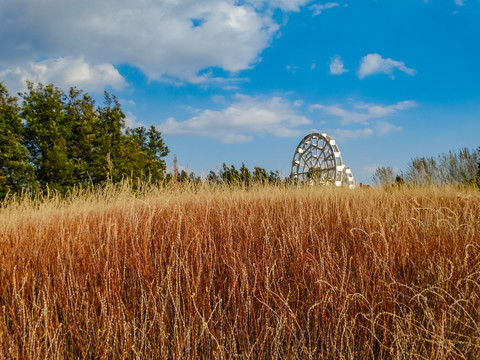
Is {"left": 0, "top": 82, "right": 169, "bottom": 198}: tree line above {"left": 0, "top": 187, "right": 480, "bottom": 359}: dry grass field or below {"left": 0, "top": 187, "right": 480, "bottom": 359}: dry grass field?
above

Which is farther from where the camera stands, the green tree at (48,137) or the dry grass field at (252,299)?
the green tree at (48,137)

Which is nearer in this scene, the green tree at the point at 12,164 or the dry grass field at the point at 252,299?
the dry grass field at the point at 252,299

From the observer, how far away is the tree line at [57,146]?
1249cm

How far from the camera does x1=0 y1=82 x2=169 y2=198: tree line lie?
41.0ft

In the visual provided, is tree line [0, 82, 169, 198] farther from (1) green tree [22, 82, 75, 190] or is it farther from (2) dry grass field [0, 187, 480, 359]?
(2) dry grass field [0, 187, 480, 359]

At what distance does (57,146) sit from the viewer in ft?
43.7

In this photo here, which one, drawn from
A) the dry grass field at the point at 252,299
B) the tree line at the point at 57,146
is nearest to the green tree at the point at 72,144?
the tree line at the point at 57,146

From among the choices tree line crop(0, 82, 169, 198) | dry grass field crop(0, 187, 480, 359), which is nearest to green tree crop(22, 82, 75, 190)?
tree line crop(0, 82, 169, 198)

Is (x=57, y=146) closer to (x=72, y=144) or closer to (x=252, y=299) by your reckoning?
(x=72, y=144)

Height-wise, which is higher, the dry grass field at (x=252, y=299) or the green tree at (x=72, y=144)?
the green tree at (x=72, y=144)

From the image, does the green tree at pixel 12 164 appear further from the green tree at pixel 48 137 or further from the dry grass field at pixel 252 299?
the dry grass field at pixel 252 299

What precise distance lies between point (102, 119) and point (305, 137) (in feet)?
34.4

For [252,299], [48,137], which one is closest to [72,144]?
[48,137]

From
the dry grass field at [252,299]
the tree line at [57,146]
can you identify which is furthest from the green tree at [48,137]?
the dry grass field at [252,299]
